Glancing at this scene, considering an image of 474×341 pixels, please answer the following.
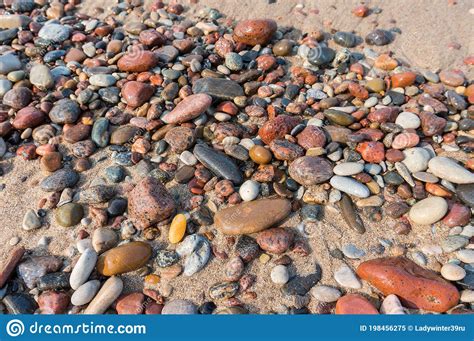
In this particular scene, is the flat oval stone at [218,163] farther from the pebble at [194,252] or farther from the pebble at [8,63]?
the pebble at [8,63]

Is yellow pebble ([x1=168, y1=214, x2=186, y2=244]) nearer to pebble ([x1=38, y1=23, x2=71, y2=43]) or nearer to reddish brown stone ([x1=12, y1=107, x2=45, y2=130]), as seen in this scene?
reddish brown stone ([x1=12, y1=107, x2=45, y2=130])

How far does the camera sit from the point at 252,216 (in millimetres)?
2547

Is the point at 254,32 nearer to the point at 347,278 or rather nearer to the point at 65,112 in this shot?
the point at 65,112

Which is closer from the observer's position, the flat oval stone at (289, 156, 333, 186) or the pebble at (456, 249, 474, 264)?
the pebble at (456, 249, 474, 264)

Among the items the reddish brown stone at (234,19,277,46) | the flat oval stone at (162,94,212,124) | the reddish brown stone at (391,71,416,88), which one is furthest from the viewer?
the reddish brown stone at (234,19,277,46)

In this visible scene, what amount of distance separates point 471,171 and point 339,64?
1630 millimetres

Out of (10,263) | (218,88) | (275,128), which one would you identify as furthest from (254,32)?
(10,263)

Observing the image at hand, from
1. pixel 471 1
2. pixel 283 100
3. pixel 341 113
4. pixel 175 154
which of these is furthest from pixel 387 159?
pixel 471 1

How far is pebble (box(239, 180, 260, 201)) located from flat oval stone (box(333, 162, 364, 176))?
614 mm

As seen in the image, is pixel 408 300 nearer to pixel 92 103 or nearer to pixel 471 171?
pixel 471 171

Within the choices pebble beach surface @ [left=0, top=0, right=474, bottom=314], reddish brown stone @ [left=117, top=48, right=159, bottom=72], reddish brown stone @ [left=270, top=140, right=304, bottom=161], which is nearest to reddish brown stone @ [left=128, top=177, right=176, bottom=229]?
pebble beach surface @ [left=0, top=0, right=474, bottom=314]

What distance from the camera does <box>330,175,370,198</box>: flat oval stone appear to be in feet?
8.86

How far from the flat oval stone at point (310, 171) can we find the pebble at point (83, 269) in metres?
1.50

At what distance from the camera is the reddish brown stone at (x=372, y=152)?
2.91 m
